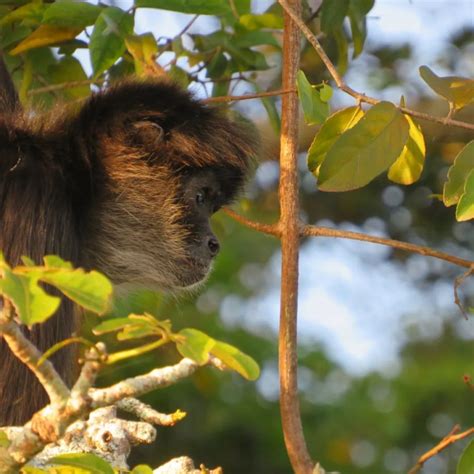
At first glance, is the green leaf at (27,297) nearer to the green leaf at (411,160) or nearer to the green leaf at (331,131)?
the green leaf at (331,131)

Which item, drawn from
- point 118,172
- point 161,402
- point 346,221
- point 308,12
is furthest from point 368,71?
point 118,172

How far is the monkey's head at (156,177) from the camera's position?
11.6ft

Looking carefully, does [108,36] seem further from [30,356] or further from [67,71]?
[30,356]

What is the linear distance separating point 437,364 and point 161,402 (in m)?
3.15

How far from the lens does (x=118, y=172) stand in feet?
11.9

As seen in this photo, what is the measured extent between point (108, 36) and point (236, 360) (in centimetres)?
159

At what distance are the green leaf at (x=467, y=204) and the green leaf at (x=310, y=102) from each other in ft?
1.57

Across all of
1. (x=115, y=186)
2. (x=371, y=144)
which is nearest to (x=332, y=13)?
(x=115, y=186)

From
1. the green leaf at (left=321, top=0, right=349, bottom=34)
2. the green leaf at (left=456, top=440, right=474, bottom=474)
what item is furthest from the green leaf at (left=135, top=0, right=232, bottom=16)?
the green leaf at (left=456, top=440, right=474, bottom=474)

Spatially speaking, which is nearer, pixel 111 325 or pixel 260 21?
pixel 111 325

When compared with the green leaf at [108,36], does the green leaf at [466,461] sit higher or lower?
lower

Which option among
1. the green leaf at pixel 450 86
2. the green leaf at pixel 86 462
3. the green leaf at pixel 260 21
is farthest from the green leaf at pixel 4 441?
the green leaf at pixel 260 21

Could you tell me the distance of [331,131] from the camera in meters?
2.84

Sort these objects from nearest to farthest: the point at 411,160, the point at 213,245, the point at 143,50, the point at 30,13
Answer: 1. the point at 411,160
2. the point at 30,13
3. the point at 143,50
4. the point at 213,245
